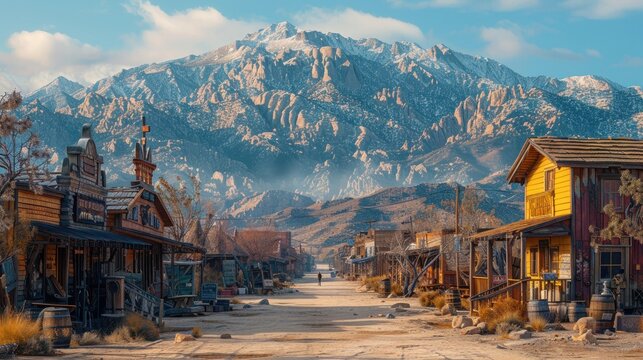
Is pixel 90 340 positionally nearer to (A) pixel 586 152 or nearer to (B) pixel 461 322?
(B) pixel 461 322

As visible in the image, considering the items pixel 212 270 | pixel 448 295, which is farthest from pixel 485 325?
pixel 212 270

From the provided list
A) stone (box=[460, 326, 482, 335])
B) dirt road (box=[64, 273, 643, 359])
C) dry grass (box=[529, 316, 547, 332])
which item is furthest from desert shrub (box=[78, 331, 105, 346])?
dry grass (box=[529, 316, 547, 332])

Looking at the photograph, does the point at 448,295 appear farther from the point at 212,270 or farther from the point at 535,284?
the point at 212,270

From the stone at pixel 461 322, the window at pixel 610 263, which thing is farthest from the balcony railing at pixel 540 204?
the stone at pixel 461 322

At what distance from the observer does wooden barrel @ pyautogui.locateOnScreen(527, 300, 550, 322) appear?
30.3 m

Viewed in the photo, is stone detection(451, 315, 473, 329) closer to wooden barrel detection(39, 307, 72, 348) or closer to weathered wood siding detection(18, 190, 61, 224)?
wooden barrel detection(39, 307, 72, 348)

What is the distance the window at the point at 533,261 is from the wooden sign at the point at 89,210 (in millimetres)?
17498

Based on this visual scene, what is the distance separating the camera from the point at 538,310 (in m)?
30.3

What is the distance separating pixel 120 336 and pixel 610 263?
57.6 feet

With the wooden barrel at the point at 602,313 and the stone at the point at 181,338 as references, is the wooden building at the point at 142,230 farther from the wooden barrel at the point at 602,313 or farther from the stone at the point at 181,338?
the wooden barrel at the point at 602,313

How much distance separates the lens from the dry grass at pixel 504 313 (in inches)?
1171

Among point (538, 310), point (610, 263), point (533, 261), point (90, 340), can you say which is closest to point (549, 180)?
point (533, 261)

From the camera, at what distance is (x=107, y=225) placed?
135ft

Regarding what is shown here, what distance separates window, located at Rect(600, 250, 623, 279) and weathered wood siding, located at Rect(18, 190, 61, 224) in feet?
63.7
